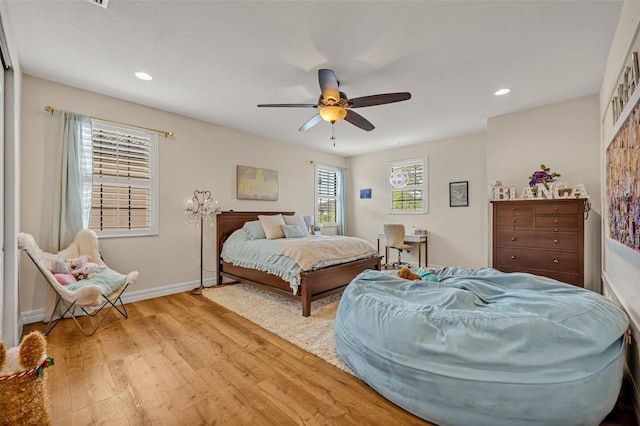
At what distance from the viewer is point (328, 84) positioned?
2.34 m

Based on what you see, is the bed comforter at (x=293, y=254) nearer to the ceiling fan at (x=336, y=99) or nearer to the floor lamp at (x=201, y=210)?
the floor lamp at (x=201, y=210)

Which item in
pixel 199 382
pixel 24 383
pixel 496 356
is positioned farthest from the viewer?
pixel 199 382

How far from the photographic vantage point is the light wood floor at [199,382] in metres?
1.50

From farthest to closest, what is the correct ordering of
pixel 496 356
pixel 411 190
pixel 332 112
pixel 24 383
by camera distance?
1. pixel 411 190
2. pixel 332 112
3. pixel 496 356
4. pixel 24 383

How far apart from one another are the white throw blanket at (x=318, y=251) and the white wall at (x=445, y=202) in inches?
91.9

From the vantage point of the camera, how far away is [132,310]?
3.12 metres

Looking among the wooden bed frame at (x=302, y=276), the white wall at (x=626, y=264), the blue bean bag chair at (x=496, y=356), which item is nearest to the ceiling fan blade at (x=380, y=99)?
the white wall at (x=626, y=264)

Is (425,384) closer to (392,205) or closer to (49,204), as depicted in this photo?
(49,204)

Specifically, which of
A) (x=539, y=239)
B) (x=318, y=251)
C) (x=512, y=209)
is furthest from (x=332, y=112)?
(x=539, y=239)

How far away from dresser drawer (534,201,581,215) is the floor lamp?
4456 millimetres

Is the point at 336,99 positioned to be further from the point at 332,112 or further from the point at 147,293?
the point at 147,293

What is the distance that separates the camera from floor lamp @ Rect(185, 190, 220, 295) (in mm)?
3996

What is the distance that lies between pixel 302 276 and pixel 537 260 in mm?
2888

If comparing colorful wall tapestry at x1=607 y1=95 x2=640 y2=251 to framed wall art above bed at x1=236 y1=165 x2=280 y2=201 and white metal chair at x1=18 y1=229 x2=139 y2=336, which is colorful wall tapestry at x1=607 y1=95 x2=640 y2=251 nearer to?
white metal chair at x1=18 y1=229 x2=139 y2=336
